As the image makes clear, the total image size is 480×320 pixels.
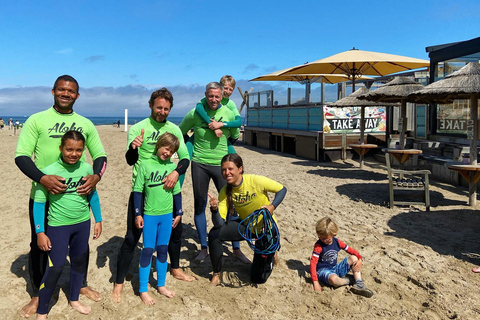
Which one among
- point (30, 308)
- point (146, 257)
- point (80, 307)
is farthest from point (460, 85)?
point (30, 308)

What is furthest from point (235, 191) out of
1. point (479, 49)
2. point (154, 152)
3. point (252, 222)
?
point (479, 49)

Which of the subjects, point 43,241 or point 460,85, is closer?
point 43,241

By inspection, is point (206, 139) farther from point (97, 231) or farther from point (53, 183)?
point (53, 183)

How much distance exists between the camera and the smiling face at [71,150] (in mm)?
2936

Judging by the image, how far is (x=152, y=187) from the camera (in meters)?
3.35

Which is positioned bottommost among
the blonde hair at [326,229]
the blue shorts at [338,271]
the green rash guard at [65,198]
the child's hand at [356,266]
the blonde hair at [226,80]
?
the blue shorts at [338,271]

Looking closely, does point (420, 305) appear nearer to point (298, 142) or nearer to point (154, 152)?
point (154, 152)

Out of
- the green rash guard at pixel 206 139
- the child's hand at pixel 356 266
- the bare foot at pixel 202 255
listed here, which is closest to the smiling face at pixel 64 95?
the green rash guard at pixel 206 139

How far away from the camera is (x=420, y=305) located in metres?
3.32

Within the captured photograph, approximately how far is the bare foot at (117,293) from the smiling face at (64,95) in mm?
1627

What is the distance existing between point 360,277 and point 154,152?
7.50 ft

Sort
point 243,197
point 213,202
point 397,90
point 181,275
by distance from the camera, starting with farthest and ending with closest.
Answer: point 397,90, point 181,275, point 243,197, point 213,202

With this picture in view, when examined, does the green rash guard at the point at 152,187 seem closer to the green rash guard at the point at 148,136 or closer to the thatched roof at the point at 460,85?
the green rash guard at the point at 148,136

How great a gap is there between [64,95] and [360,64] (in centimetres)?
1092
